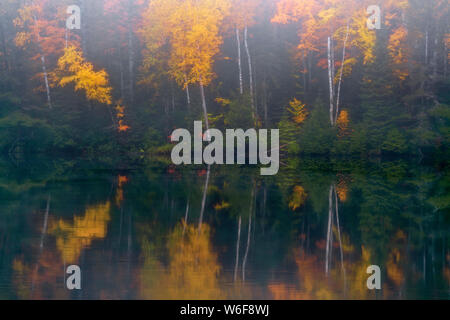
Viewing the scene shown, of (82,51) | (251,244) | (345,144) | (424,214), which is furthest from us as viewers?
(82,51)

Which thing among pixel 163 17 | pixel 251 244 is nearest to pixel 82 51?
pixel 163 17

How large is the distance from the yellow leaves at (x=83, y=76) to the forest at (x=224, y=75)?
0.08 m

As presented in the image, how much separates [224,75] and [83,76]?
9.06 metres

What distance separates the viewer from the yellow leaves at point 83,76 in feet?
114

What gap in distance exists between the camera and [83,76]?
34.6 m

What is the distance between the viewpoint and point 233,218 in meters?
11.8

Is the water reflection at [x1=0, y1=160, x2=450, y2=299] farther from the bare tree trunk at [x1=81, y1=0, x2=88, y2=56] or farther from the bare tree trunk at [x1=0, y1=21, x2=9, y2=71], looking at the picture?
the bare tree trunk at [x1=0, y1=21, x2=9, y2=71]

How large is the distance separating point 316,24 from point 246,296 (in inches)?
1181

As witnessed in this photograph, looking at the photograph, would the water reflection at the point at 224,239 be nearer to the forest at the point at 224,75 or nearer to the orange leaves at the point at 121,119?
the forest at the point at 224,75

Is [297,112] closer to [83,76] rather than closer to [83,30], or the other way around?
[83,76]

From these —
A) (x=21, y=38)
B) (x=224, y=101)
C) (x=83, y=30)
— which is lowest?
(x=224, y=101)

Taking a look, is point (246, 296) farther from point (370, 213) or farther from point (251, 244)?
point (370, 213)

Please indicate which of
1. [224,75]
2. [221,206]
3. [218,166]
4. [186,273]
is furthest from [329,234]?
[224,75]

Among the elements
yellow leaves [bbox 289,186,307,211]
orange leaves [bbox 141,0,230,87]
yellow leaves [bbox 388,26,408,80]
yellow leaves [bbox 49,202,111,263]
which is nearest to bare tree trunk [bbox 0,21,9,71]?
orange leaves [bbox 141,0,230,87]
